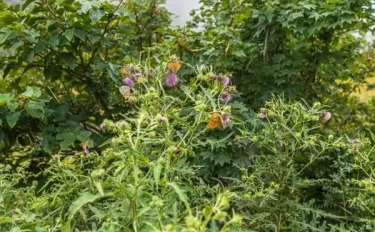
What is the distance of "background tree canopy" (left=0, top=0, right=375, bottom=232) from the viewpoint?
94 cm

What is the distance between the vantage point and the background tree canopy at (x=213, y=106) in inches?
37.1

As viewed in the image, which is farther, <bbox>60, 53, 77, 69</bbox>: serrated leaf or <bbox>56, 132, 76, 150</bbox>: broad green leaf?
<bbox>60, 53, 77, 69</bbox>: serrated leaf

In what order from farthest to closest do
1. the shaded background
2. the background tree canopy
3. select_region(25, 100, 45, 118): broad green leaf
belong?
the shaded background, select_region(25, 100, 45, 118): broad green leaf, the background tree canopy

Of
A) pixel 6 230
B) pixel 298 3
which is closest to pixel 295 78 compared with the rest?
pixel 298 3

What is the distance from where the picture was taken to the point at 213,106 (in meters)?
0.76

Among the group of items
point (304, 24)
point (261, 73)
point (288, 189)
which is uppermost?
point (304, 24)

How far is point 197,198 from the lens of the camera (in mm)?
919

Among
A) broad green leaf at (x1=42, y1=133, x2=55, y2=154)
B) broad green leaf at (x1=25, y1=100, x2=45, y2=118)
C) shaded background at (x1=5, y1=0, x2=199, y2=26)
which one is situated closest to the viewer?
Answer: broad green leaf at (x1=25, y1=100, x2=45, y2=118)

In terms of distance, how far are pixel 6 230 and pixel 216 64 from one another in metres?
0.92

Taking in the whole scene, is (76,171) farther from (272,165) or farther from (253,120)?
(253,120)

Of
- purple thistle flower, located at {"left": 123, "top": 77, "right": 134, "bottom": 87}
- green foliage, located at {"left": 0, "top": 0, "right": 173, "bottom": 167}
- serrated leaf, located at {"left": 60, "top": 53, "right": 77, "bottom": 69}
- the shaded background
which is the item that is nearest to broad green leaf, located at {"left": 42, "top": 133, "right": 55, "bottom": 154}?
green foliage, located at {"left": 0, "top": 0, "right": 173, "bottom": 167}

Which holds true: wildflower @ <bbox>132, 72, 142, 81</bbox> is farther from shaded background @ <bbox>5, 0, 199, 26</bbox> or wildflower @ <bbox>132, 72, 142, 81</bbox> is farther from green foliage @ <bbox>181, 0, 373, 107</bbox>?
shaded background @ <bbox>5, 0, 199, 26</bbox>

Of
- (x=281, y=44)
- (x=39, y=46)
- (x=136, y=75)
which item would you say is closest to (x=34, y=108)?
(x=39, y=46)

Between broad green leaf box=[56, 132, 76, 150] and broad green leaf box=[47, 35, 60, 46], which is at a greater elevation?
broad green leaf box=[47, 35, 60, 46]
